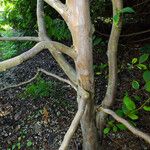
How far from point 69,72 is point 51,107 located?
97cm

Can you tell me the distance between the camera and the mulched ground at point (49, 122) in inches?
101

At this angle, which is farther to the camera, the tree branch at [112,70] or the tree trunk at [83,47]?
the tree branch at [112,70]

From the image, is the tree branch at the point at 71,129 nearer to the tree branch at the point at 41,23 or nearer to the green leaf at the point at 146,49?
the tree branch at the point at 41,23

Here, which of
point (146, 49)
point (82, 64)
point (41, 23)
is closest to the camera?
point (82, 64)

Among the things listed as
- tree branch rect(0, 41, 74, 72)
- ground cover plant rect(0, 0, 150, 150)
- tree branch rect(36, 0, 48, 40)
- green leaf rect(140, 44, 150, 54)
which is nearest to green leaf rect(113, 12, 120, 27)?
ground cover plant rect(0, 0, 150, 150)

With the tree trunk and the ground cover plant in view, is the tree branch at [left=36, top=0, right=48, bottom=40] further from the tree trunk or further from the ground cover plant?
the tree trunk

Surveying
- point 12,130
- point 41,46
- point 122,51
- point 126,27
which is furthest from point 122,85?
point 41,46

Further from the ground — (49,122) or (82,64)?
(82,64)

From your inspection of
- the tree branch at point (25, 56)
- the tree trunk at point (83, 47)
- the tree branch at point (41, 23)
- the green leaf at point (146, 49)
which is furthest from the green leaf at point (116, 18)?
the green leaf at point (146, 49)

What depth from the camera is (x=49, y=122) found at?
2715 millimetres

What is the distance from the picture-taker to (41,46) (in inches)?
60.7

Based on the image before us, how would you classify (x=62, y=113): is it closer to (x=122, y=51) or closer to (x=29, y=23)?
(x=122, y=51)

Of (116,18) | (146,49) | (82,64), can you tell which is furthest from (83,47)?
(146,49)

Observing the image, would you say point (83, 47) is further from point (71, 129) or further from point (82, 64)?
point (71, 129)
